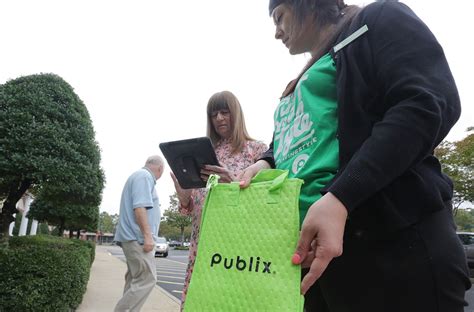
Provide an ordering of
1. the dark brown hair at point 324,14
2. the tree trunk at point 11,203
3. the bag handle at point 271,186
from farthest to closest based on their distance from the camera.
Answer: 1. the tree trunk at point 11,203
2. the dark brown hair at point 324,14
3. the bag handle at point 271,186

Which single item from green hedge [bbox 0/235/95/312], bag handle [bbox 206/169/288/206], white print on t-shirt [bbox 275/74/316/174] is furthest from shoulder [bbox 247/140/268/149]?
green hedge [bbox 0/235/95/312]

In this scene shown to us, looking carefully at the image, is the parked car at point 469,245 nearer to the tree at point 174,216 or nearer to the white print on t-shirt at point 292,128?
the white print on t-shirt at point 292,128

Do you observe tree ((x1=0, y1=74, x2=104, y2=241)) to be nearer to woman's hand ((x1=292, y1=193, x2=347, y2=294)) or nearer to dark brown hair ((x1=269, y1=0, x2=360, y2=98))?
dark brown hair ((x1=269, y1=0, x2=360, y2=98))

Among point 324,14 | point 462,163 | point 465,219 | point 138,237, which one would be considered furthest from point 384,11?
point 465,219

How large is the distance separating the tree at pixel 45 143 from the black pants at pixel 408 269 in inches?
160

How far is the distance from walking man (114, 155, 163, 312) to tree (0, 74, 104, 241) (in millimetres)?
904

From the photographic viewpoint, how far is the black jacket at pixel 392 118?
0.86 metres

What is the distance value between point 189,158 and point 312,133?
3.25 ft

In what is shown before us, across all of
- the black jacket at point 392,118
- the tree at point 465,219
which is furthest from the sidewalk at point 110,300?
the tree at point 465,219

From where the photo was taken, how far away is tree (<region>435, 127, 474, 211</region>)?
15.8 metres

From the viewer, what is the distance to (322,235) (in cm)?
83

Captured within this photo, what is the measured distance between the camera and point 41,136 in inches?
168

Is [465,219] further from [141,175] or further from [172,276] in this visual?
[141,175]

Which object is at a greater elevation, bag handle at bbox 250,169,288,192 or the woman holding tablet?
the woman holding tablet
